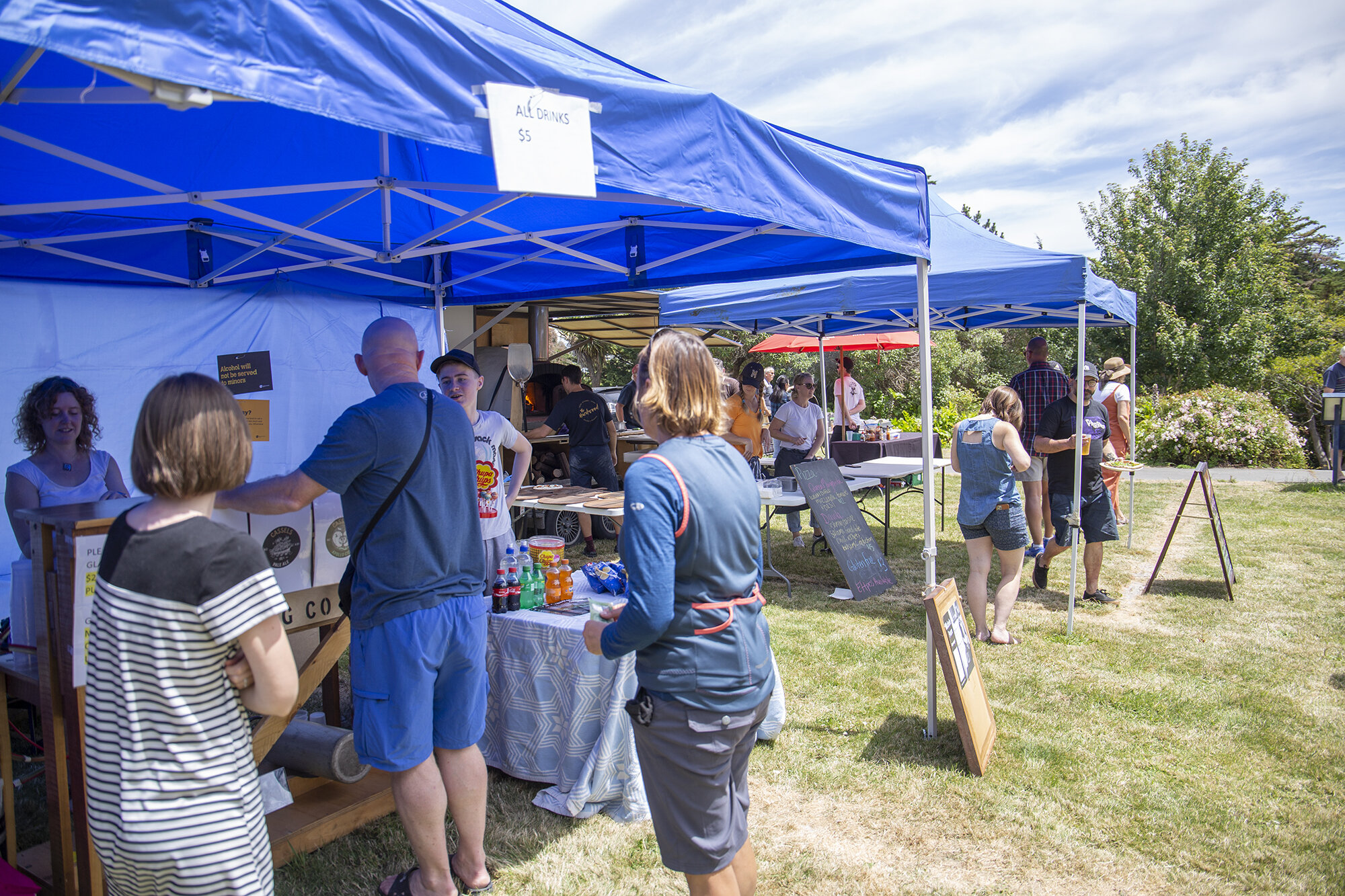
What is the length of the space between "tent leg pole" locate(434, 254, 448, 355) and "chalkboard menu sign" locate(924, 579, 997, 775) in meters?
3.34

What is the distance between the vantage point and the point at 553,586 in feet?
11.0

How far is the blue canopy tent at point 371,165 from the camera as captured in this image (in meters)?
1.44

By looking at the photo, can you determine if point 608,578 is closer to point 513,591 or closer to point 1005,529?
point 513,591

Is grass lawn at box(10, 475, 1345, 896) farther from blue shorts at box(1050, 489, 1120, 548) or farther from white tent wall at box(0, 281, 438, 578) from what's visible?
white tent wall at box(0, 281, 438, 578)

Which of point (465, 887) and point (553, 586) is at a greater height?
point (553, 586)

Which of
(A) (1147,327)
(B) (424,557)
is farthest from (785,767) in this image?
(A) (1147,327)

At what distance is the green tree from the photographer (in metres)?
18.5

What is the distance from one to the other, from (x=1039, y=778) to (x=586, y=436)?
4913 millimetres

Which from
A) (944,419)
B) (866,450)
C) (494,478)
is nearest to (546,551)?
(494,478)

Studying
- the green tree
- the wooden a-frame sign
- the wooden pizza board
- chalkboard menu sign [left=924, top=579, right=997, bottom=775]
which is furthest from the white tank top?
the green tree

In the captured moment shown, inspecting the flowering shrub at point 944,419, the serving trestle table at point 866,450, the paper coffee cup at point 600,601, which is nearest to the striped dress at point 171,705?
the paper coffee cup at point 600,601

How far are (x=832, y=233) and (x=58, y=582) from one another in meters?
2.57

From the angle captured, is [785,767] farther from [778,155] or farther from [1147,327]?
[1147,327]

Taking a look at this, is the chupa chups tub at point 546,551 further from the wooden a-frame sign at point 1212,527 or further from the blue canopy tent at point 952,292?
the wooden a-frame sign at point 1212,527
